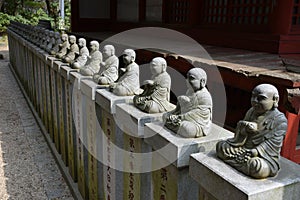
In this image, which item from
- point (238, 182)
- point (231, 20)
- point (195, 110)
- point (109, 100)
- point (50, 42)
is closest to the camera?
point (238, 182)

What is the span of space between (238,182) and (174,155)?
53 centimetres

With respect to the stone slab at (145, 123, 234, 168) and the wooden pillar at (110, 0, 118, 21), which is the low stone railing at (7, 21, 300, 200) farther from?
the wooden pillar at (110, 0, 118, 21)

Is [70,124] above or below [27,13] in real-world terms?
below

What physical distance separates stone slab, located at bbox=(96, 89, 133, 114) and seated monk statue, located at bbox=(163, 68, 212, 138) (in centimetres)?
93

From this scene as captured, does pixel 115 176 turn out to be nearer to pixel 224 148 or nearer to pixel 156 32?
pixel 224 148

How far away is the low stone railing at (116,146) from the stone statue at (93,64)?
12 centimetres

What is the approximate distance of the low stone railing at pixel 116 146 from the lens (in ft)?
7.32

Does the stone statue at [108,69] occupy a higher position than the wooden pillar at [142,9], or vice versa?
the wooden pillar at [142,9]

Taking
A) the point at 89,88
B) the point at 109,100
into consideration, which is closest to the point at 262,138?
the point at 109,100

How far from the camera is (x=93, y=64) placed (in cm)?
429

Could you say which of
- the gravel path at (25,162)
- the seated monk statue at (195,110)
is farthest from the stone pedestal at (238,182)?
the gravel path at (25,162)

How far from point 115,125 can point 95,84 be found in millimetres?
768

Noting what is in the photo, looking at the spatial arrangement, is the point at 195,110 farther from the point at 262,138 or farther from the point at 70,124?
the point at 70,124

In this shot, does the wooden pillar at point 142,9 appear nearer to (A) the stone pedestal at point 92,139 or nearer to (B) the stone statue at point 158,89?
(A) the stone pedestal at point 92,139
